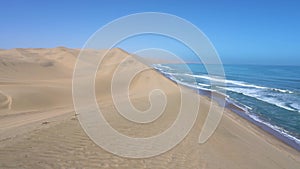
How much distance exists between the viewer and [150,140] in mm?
10227

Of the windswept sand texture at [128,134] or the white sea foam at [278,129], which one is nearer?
the windswept sand texture at [128,134]

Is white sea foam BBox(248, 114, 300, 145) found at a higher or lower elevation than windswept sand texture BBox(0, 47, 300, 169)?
lower

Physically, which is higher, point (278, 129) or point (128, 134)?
point (128, 134)

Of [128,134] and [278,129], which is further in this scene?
[278,129]

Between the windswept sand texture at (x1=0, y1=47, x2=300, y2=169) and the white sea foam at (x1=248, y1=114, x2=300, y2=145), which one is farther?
the white sea foam at (x1=248, y1=114, x2=300, y2=145)

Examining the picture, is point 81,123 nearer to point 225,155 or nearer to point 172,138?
point 172,138

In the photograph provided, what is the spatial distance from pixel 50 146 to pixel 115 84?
25.2m

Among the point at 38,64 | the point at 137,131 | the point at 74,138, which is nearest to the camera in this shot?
the point at 74,138

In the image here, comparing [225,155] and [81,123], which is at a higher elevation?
[81,123]

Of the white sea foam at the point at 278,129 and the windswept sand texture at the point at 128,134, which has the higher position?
the windswept sand texture at the point at 128,134

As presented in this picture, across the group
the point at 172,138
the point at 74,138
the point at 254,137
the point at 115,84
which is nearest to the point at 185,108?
the point at 254,137

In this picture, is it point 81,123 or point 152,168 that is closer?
point 152,168

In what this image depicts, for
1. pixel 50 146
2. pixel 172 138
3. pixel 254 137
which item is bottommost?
pixel 254 137

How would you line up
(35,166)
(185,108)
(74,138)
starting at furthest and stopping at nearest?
(185,108) → (74,138) → (35,166)
